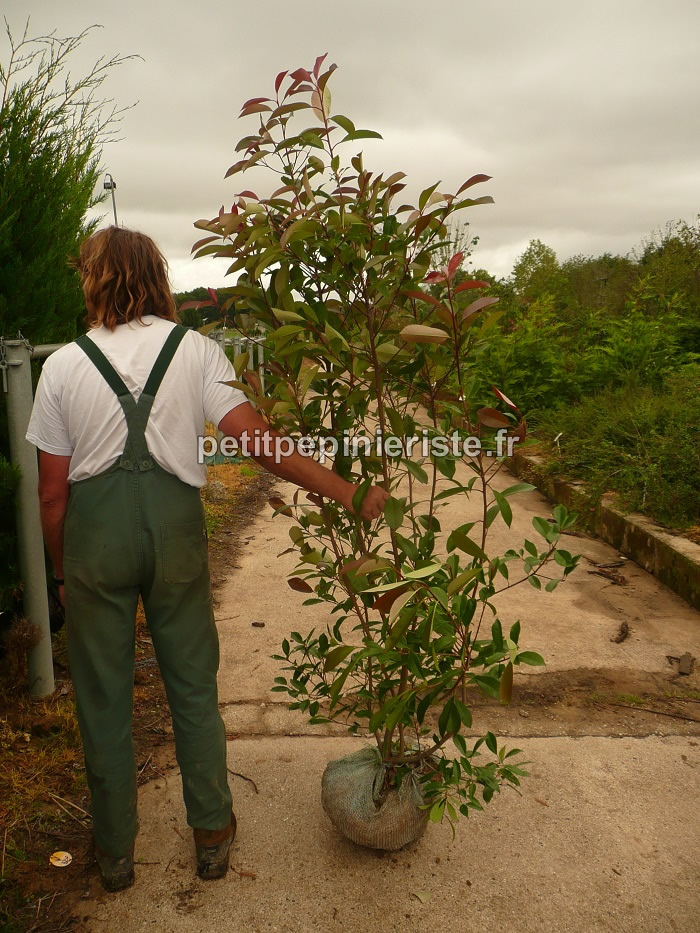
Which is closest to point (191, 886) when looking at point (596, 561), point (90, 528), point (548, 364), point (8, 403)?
point (90, 528)

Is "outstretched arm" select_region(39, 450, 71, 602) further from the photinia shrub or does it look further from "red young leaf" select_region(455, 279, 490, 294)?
"red young leaf" select_region(455, 279, 490, 294)

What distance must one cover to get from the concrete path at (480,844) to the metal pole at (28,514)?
84cm

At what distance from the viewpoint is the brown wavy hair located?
2156mm

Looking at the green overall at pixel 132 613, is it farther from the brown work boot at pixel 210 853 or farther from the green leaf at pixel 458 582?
the green leaf at pixel 458 582

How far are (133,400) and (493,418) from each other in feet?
3.37

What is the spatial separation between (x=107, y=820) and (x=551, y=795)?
1.60m

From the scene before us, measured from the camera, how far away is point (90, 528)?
2104 millimetres

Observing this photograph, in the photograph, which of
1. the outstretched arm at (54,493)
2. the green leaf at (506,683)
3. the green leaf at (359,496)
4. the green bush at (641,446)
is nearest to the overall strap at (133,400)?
the outstretched arm at (54,493)

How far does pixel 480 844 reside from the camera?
2477 millimetres

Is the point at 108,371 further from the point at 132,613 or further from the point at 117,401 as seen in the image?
the point at 132,613

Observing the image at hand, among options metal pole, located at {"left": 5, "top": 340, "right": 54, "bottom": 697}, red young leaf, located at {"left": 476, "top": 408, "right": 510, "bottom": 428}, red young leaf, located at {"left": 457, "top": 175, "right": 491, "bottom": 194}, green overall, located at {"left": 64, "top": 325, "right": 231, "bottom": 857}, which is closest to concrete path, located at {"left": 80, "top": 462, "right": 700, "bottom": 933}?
green overall, located at {"left": 64, "top": 325, "right": 231, "bottom": 857}

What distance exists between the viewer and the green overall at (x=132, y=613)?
A: 2.10 m

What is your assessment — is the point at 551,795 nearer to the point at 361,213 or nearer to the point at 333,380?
the point at 333,380

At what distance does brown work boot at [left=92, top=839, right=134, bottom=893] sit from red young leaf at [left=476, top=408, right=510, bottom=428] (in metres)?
1.79
